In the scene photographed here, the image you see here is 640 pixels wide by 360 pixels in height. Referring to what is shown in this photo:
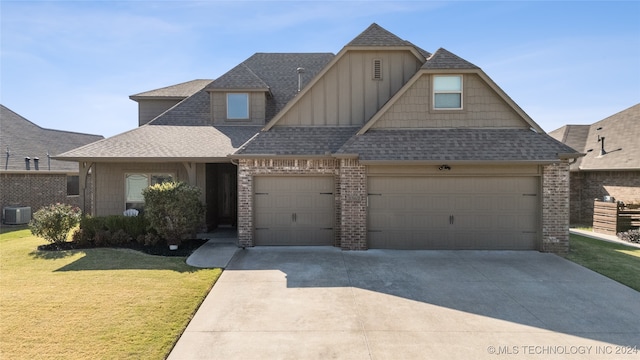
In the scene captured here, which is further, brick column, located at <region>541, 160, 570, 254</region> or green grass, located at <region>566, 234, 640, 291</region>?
brick column, located at <region>541, 160, 570, 254</region>

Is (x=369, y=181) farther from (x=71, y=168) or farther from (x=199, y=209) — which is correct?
(x=71, y=168)

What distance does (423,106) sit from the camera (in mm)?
A: 10633

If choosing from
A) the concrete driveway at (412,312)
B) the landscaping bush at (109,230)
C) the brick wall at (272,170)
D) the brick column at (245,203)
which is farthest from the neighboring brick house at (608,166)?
the landscaping bush at (109,230)

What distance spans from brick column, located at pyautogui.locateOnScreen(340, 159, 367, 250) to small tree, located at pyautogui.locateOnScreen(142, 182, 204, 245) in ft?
16.6

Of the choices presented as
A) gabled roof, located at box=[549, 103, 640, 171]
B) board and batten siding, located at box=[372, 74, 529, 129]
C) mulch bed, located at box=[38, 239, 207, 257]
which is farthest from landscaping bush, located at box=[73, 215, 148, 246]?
gabled roof, located at box=[549, 103, 640, 171]

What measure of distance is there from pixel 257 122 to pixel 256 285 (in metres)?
9.67

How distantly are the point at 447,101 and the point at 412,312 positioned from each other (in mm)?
7348

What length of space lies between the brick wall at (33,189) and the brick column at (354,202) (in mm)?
16289

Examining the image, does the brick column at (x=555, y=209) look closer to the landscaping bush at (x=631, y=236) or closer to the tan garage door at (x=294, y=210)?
the landscaping bush at (x=631, y=236)

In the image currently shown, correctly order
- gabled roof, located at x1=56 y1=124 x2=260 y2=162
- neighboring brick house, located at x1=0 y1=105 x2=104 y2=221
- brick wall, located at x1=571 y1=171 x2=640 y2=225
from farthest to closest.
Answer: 1. neighboring brick house, located at x1=0 y1=105 x2=104 y2=221
2. brick wall, located at x1=571 y1=171 x2=640 y2=225
3. gabled roof, located at x1=56 y1=124 x2=260 y2=162

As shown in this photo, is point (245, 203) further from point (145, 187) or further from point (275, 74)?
point (275, 74)

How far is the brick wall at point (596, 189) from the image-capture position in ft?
51.4

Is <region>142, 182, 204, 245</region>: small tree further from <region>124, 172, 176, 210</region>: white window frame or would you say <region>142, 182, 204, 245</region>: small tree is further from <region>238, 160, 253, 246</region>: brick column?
<region>124, 172, 176, 210</region>: white window frame

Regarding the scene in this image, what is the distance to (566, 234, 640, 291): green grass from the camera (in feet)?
26.3
